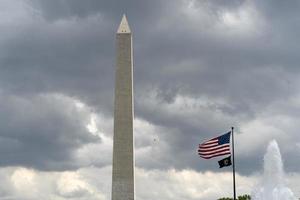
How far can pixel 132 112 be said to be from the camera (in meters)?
61.6

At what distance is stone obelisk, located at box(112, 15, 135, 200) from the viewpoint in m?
61.2

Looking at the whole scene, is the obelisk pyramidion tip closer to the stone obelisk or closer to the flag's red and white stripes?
the stone obelisk

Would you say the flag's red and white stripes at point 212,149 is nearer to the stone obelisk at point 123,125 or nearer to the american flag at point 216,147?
the american flag at point 216,147

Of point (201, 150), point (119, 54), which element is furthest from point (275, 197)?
point (119, 54)

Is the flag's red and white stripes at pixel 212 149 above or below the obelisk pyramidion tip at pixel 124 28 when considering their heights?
below

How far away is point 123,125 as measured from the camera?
61406 mm

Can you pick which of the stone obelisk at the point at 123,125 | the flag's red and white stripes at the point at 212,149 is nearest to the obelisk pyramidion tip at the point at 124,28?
the stone obelisk at the point at 123,125

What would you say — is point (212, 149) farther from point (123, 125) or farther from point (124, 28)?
point (124, 28)

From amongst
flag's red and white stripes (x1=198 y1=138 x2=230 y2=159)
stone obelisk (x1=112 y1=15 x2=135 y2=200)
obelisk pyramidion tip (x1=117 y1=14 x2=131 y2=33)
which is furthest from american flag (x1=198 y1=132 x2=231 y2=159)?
obelisk pyramidion tip (x1=117 y1=14 x2=131 y2=33)

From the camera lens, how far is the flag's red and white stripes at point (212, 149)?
48.5 metres

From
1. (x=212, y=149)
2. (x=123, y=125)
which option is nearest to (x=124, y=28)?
(x=123, y=125)

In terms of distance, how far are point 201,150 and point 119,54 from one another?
16.1m

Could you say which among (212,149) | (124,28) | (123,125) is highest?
(124,28)

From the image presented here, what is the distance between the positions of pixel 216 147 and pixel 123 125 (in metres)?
14.6
